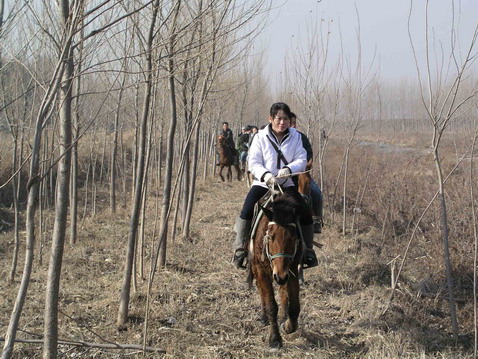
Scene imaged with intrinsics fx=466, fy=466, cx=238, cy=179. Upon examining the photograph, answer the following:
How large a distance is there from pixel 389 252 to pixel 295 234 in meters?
5.42

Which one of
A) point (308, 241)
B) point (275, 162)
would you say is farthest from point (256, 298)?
point (275, 162)

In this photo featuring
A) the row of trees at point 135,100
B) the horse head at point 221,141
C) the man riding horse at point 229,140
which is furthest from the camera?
the man riding horse at point 229,140

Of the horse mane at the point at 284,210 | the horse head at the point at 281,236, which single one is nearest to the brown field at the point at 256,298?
the horse head at the point at 281,236

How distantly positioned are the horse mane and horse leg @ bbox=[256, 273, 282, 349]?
704mm

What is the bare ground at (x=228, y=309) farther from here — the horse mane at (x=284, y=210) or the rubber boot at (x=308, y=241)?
the horse mane at (x=284, y=210)

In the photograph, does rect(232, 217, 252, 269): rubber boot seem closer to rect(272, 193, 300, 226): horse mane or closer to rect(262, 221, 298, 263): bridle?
rect(262, 221, 298, 263): bridle

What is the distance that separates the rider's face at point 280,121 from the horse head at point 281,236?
2.72 ft

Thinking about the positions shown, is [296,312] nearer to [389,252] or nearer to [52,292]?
[52,292]

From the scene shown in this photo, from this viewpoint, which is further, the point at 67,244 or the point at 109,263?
the point at 67,244

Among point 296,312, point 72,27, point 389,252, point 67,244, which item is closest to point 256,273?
point 296,312

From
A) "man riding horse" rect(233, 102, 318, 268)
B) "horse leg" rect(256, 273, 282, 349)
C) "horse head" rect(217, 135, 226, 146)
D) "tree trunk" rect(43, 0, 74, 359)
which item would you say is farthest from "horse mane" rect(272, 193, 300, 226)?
"horse head" rect(217, 135, 226, 146)

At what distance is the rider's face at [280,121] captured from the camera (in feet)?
15.5

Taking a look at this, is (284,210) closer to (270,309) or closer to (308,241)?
(308,241)

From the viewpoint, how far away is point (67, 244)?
33.3 feet
